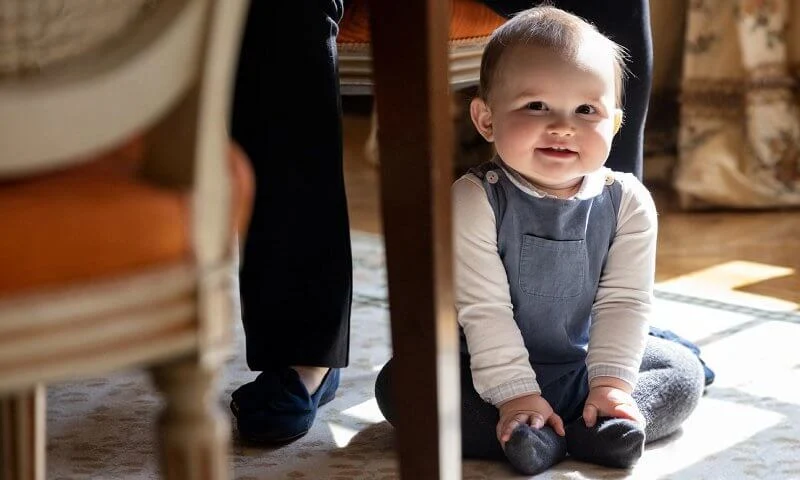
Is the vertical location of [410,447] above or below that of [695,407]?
above

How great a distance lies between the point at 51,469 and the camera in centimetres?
136

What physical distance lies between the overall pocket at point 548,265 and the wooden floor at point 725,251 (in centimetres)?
65

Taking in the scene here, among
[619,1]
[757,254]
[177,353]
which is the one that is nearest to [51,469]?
[177,353]

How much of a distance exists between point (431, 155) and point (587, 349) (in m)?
0.55

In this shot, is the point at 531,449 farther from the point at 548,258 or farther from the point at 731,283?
the point at 731,283

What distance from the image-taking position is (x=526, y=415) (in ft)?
4.40

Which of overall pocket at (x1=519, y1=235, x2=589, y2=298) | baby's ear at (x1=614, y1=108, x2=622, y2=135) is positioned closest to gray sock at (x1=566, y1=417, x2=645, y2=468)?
overall pocket at (x1=519, y1=235, x2=589, y2=298)

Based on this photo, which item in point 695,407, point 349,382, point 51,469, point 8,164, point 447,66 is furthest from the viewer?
point 349,382

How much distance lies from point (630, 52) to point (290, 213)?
508mm

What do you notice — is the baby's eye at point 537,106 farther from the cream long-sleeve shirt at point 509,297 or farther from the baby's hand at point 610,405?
the baby's hand at point 610,405

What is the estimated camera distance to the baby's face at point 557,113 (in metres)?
1.38

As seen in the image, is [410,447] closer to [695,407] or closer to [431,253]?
[431,253]

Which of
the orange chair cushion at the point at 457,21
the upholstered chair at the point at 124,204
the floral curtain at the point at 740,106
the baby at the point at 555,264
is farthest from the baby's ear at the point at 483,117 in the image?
the floral curtain at the point at 740,106

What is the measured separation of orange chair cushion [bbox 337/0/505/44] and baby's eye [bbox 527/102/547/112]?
1.08ft
